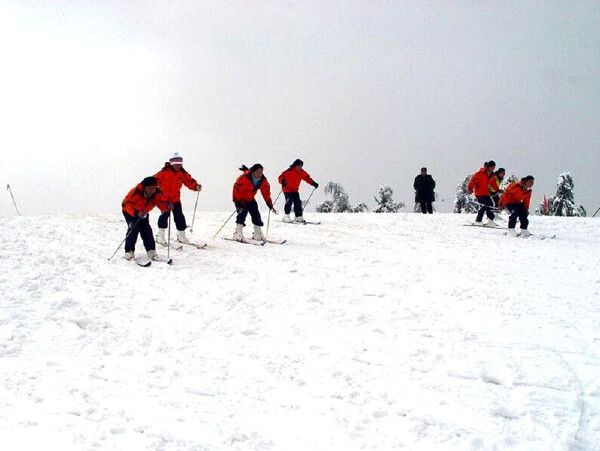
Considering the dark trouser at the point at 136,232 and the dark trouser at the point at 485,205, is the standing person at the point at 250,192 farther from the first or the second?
the dark trouser at the point at 485,205

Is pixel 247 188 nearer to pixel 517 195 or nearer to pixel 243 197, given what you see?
pixel 243 197

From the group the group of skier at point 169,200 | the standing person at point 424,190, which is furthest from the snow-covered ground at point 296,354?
the standing person at point 424,190

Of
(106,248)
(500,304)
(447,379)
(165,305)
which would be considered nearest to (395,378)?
(447,379)

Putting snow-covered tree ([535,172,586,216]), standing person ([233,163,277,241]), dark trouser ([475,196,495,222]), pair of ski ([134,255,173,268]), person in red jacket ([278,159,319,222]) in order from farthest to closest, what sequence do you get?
snow-covered tree ([535,172,586,216]) → dark trouser ([475,196,495,222]) → person in red jacket ([278,159,319,222]) → standing person ([233,163,277,241]) → pair of ski ([134,255,173,268])

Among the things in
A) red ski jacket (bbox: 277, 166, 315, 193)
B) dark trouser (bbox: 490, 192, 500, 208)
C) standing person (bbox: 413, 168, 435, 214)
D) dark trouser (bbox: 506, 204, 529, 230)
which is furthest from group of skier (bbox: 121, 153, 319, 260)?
standing person (bbox: 413, 168, 435, 214)

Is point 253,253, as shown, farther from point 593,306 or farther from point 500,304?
point 593,306

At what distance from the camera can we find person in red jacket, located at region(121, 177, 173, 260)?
30.5 feet

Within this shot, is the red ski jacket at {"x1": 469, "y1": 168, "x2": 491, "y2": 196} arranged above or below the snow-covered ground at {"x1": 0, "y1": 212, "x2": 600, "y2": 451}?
above

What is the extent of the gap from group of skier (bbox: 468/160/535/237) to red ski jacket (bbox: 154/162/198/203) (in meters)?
8.37

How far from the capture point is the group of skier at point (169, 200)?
9.32 m

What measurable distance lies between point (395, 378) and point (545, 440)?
4.36 feet

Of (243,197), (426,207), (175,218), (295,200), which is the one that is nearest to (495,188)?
(426,207)

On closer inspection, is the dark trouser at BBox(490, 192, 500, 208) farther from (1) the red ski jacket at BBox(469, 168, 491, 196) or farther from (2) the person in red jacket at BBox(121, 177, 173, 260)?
(2) the person in red jacket at BBox(121, 177, 173, 260)

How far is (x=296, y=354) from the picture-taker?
5234 millimetres
